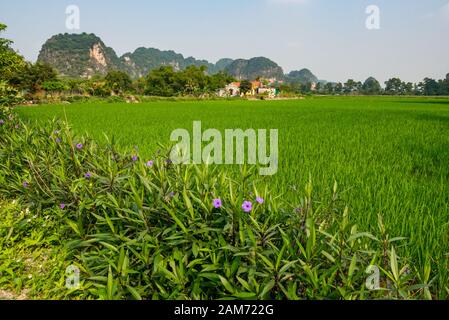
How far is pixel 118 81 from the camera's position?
57125 millimetres

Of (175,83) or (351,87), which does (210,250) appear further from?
(351,87)

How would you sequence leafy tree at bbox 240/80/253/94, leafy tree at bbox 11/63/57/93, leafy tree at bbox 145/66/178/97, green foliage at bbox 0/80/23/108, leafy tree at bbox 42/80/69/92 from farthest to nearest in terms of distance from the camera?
1. leafy tree at bbox 240/80/253/94
2. leafy tree at bbox 145/66/178/97
3. leafy tree at bbox 42/80/69/92
4. leafy tree at bbox 11/63/57/93
5. green foliage at bbox 0/80/23/108

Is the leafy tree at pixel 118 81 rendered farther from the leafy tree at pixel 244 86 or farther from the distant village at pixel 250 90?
the leafy tree at pixel 244 86

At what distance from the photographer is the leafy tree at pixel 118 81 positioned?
175ft

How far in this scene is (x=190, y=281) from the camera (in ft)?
5.67

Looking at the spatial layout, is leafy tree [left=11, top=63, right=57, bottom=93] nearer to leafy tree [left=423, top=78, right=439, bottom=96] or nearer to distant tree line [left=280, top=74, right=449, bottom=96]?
distant tree line [left=280, top=74, right=449, bottom=96]

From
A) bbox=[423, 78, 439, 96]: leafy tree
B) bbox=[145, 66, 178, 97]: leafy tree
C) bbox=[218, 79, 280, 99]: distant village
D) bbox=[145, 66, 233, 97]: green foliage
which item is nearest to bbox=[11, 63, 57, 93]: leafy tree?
bbox=[145, 66, 178, 97]: leafy tree

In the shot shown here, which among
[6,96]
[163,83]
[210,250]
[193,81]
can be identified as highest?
[193,81]

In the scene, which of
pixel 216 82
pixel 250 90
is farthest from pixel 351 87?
pixel 216 82

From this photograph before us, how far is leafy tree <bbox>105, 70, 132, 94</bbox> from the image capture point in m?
53.4

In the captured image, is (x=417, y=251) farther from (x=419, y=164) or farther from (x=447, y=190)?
(x=419, y=164)

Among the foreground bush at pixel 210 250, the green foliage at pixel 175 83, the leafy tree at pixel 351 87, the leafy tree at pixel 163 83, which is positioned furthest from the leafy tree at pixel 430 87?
the foreground bush at pixel 210 250

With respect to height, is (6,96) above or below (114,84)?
below

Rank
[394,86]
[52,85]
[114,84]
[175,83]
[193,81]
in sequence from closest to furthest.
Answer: [52,85] → [114,84] → [175,83] → [193,81] → [394,86]
